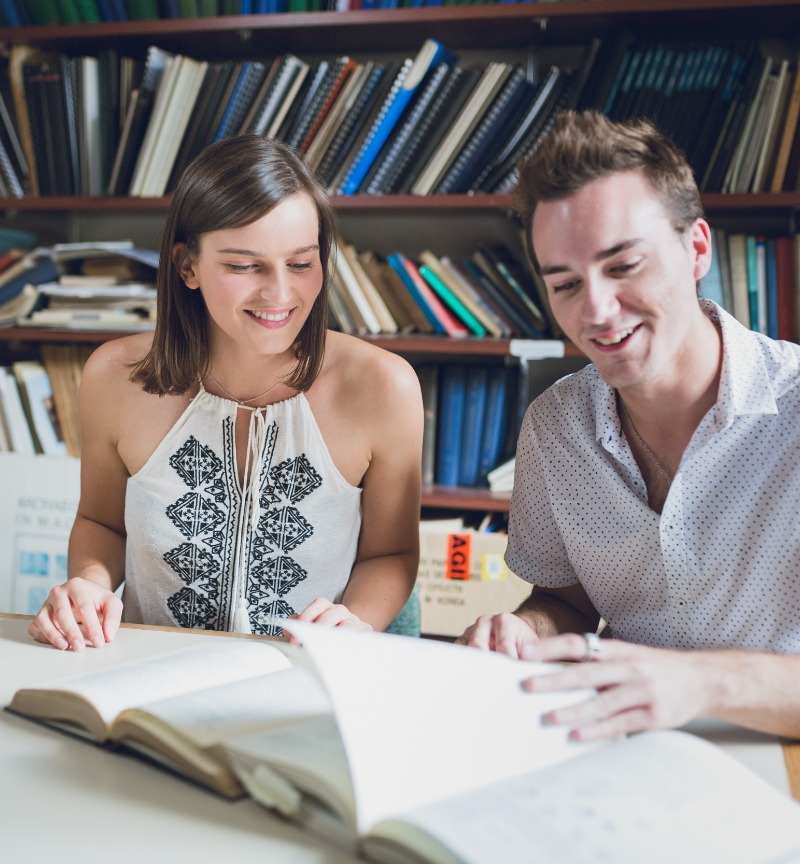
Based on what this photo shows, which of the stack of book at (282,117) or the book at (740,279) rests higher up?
the stack of book at (282,117)

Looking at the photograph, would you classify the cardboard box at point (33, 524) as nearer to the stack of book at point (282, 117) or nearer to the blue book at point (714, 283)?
the stack of book at point (282, 117)

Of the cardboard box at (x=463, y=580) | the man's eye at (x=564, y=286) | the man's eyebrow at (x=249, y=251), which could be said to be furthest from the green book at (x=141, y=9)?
the man's eye at (x=564, y=286)

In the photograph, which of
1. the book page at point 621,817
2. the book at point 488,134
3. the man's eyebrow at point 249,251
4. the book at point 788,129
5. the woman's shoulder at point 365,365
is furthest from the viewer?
the book at point 488,134

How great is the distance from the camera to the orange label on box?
87.6 inches

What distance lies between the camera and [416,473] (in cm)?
143

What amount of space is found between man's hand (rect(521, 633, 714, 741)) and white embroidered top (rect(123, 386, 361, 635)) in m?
0.63

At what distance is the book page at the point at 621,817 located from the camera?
55 cm

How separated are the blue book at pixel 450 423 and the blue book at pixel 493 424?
2.4 inches

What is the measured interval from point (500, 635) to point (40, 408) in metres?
1.93

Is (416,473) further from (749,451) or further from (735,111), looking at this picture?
(735,111)

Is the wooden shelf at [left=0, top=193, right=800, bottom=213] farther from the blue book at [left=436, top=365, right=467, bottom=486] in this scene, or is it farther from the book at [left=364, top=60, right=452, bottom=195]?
the blue book at [left=436, top=365, right=467, bottom=486]

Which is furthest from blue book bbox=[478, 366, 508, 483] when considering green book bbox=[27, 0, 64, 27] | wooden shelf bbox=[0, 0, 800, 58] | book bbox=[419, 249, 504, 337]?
green book bbox=[27, 0, 64, 27]

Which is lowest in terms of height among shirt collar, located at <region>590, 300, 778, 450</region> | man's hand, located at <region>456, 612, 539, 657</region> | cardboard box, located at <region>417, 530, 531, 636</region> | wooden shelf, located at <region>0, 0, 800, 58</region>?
cardboard box, located at <region>417, 530, 531, 636</region>

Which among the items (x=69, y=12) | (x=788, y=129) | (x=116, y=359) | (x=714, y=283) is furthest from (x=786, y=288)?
(x=69, y=12)
